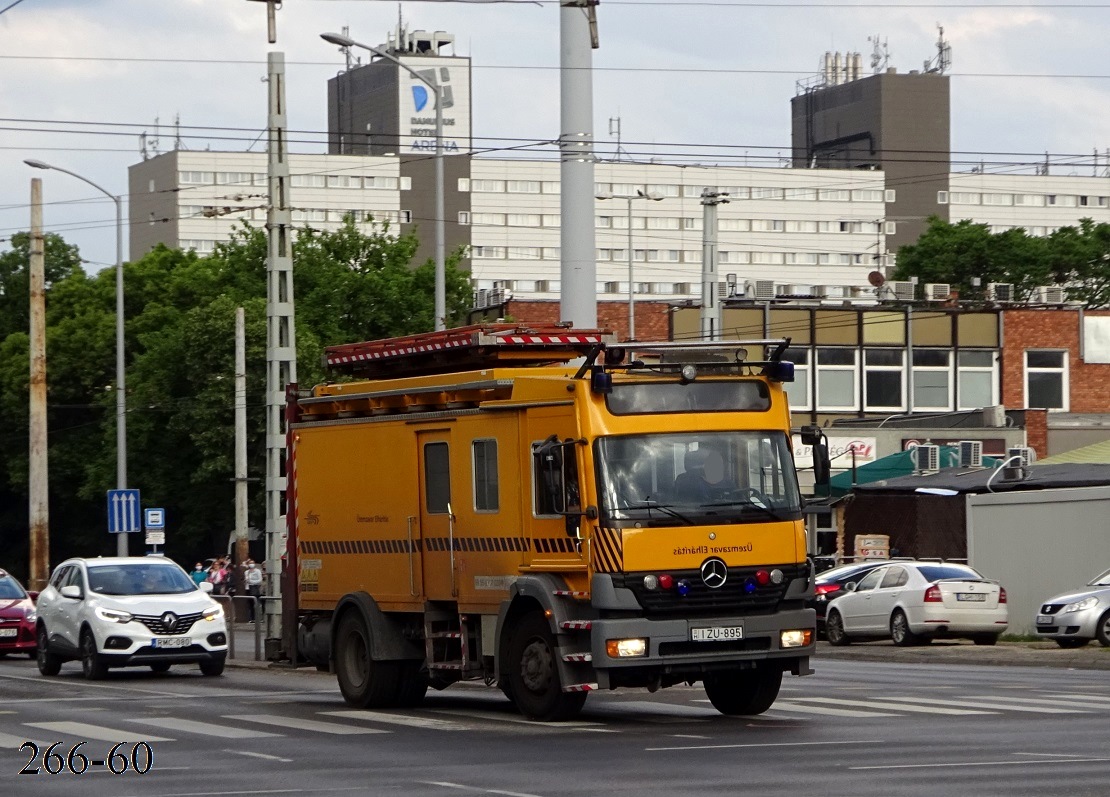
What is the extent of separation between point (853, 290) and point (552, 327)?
7303 centimetres

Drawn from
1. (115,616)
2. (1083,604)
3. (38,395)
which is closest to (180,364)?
(38,395)

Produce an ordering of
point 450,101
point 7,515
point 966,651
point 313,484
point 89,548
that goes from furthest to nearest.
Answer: point 450,101, point 7,515, point 89,548, point 966,651, point 313,484

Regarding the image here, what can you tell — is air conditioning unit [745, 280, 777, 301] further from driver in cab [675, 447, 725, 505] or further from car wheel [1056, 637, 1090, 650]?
driver in cab [675, 447, 725, 505]

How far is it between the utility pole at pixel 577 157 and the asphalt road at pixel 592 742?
5.16 metres

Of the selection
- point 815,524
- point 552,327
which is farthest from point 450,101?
point 552,327

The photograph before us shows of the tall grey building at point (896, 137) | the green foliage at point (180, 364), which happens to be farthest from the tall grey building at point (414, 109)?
the green foliage at point (180, 364)

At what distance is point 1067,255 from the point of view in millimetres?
99438

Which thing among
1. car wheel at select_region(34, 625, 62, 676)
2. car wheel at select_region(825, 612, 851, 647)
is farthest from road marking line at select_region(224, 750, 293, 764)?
car wheel at select_region(825, 612, 851, 647)

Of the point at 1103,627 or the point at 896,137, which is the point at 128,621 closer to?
the point at 1103,627

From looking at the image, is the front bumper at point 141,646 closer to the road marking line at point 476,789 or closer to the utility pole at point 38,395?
the road marking line at point 476,789

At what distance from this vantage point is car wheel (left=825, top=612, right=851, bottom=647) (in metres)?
36.8

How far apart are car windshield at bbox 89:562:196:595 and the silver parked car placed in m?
12.6

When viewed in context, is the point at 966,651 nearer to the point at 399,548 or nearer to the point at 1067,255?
the point at 399,548

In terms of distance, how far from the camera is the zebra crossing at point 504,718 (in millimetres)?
17234
